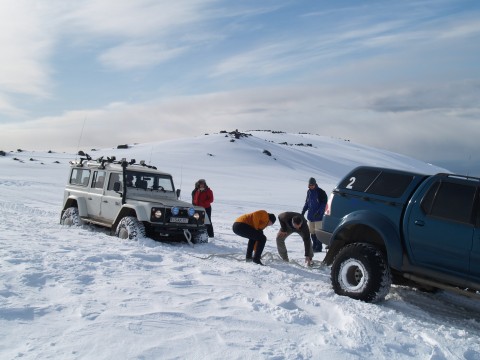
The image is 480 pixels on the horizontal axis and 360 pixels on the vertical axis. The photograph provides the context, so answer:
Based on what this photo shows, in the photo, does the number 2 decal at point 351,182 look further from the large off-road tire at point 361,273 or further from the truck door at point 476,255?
the truck door at point 476,255

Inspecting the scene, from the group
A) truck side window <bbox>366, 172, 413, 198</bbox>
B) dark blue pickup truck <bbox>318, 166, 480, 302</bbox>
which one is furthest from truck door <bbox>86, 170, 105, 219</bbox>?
truck side window <bbox>366, 172, 413, 198</bbox>

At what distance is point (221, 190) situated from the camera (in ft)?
117

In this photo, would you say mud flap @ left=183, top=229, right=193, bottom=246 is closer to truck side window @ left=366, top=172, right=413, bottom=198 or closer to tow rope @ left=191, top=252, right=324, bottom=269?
tow rope @ left=191, top=252, right=324, bottom=269

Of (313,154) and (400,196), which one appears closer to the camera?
(400,196)

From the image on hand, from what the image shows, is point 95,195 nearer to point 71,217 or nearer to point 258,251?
point 71,217

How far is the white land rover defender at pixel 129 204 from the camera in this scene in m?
10.1

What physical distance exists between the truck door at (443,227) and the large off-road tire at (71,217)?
29.0ft

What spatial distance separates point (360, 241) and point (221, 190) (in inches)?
1144

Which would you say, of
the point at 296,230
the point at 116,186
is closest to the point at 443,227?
the point at 296,230

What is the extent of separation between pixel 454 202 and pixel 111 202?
790 centimetres

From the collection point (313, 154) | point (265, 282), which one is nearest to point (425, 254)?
point (265, 282)

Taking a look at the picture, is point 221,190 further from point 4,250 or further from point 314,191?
point 4,250

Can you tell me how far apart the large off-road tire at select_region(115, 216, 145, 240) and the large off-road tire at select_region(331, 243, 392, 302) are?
4.71m

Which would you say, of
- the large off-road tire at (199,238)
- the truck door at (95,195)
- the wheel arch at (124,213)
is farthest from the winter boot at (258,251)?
the truck door at (95,195)
